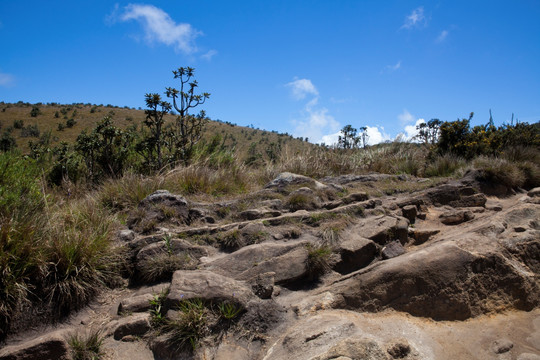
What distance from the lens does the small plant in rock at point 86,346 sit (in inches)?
112

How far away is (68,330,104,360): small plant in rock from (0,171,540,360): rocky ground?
2.9 inches

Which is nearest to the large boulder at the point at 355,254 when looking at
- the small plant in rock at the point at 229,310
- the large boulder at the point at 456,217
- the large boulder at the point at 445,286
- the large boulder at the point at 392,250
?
the large boulder at the point at 392,250

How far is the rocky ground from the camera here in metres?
2.77

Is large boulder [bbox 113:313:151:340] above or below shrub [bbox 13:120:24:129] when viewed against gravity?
below

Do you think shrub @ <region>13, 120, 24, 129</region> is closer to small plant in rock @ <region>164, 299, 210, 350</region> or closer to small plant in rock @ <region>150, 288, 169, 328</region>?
small plant in rock @ <region>150, 288, 169, 328</region>

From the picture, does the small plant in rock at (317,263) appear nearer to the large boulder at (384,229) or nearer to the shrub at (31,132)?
the large boulder at (384,229)

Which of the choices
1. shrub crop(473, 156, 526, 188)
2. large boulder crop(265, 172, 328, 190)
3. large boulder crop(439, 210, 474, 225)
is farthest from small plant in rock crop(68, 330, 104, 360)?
shrub crop(473, 156, 526, 188)

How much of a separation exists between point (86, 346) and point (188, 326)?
0.87 m

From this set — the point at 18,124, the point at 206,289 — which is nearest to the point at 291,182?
the point at 206,289

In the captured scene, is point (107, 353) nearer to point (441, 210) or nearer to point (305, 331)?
point (305, 331)

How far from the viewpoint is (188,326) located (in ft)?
9.83

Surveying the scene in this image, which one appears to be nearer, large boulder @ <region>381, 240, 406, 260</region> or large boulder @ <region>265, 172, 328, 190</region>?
large boulder @ <region>381, 240, 406, 260</region>

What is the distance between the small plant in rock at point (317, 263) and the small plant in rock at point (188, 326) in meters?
1.36

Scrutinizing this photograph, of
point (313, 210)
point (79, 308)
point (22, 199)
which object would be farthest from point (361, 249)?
point (22, 199)
